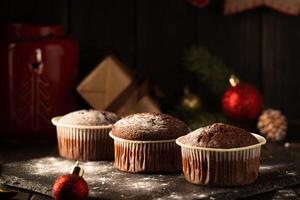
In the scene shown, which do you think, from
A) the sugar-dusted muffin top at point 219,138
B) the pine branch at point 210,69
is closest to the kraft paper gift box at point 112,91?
the pine branch at point 210,69

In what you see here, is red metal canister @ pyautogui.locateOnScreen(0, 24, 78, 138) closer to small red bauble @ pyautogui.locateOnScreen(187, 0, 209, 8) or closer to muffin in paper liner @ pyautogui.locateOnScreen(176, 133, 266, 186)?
small red bauble @ pyautogui.locateOnScreen(187, 0, 209, 8)

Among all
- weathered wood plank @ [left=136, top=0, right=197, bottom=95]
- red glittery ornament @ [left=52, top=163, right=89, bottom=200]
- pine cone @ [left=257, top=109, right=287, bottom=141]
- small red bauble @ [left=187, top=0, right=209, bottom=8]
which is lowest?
pine cone @ [left=257, top=109, right=287, bottom=141]

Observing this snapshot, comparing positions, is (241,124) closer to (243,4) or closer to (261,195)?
(243,4)

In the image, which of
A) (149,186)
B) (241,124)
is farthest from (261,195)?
(241,124)

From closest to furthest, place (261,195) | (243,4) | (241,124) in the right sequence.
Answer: (261,195)
(241,124)
(243,4)

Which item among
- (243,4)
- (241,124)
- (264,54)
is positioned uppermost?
(243,4)

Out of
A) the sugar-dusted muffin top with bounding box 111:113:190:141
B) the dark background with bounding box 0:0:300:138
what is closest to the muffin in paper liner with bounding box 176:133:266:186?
the sugar-dusted muffin top with bounding box 111:113:190:141
